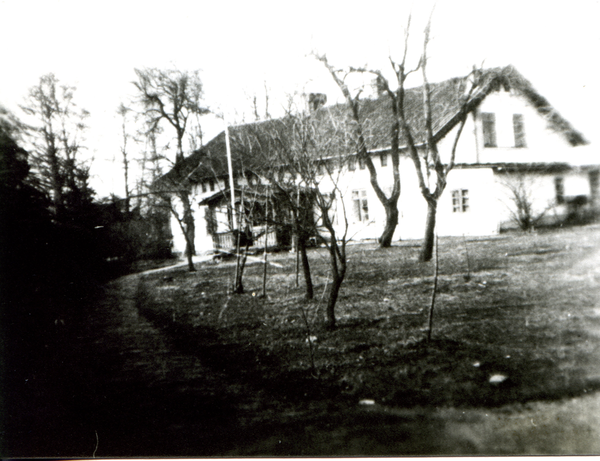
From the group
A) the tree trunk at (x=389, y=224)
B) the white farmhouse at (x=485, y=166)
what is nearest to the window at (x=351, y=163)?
the white farmhouse at (x=485, y=166)

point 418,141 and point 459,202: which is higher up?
point 418,141

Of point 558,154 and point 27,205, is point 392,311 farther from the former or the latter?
point 27,205

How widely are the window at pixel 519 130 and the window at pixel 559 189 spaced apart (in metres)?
0.30

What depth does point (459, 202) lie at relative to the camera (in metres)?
2.63

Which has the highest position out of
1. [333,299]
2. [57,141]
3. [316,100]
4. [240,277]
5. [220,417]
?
[316,100]

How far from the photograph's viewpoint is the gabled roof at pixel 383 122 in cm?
263

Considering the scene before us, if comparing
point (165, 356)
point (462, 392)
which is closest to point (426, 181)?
point (462, 392)

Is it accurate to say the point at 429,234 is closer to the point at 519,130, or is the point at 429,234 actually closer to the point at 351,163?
the point at 351,163

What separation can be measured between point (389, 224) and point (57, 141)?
7.38ft

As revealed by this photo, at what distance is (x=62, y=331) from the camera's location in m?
2.99

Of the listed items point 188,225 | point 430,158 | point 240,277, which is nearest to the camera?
point 430,158

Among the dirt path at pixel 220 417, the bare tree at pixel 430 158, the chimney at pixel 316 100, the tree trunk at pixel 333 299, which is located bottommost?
the dirt path at pixel 220 417

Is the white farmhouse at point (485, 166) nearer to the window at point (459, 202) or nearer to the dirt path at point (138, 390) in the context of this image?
the window at point (459, 202)

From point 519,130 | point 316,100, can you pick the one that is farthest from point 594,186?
point 316,100
